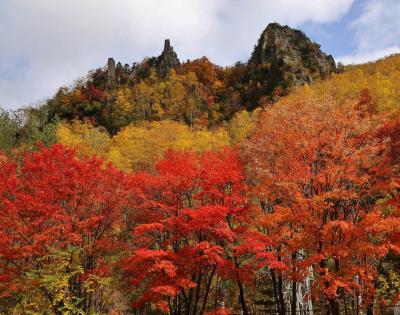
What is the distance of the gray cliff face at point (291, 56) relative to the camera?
219ft

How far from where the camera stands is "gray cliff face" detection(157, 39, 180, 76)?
8469 centimetres

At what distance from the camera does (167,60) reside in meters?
85.6

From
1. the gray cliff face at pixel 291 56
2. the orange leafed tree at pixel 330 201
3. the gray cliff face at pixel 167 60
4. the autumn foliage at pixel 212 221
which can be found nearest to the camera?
the orange leafed tree at pixel 330 201

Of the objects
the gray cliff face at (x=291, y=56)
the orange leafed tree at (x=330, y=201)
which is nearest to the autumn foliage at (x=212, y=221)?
the orange leafed tree at (x=330, y=201)

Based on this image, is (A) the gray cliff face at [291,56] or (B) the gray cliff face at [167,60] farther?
(B) the gray cliff face at [167,60]

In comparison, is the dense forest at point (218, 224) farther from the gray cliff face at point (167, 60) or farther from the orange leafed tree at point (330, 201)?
the gray cliff face at point (167, 60)

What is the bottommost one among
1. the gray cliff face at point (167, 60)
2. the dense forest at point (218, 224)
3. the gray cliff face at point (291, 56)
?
the dense forest at point (218, 224)

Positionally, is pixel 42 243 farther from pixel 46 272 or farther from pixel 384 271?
pixel 384 271

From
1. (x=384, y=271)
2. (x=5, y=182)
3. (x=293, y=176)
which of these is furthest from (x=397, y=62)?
(x=5, y=182)

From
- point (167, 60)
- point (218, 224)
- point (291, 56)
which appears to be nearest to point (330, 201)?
point (218, 224)

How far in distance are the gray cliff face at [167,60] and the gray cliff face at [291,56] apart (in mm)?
17392

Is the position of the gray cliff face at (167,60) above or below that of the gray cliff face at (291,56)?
above

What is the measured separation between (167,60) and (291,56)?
27.3m

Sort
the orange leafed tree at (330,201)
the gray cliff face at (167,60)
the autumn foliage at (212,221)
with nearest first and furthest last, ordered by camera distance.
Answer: the orange leafed tree at (330,201)
the autumn foliage at (212,221)
the gray cliff face at (167,60)
